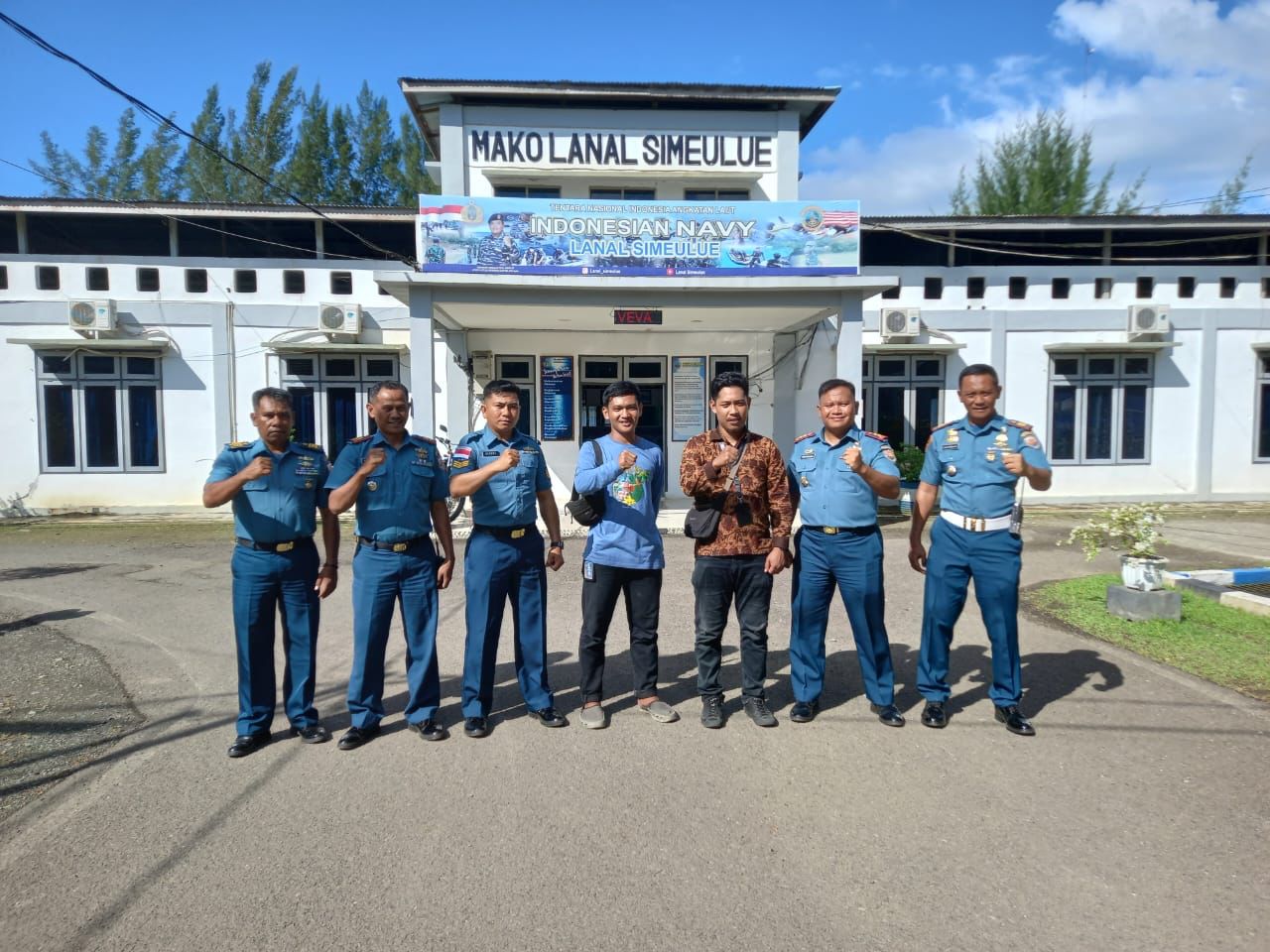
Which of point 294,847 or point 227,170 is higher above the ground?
point 227,170

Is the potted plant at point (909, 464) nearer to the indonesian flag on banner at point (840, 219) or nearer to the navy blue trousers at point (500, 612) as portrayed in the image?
the indonesian flag on banner at point (840, 219)

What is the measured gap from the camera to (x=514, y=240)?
10.2 m

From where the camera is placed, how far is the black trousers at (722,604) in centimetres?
412

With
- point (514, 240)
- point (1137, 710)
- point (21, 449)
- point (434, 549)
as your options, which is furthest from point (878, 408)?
point (21, 449)

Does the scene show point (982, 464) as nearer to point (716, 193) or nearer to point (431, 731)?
point (431, 731)

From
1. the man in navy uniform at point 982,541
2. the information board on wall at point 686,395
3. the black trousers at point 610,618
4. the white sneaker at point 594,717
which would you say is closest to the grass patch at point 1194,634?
the man in navy uniform at point 982,541

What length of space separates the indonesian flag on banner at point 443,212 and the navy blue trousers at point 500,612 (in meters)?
7.13

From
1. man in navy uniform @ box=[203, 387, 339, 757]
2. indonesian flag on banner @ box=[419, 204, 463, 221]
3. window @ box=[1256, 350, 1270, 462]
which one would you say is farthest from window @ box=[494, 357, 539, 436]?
window @ box=[1256, 350, 1270, 462]

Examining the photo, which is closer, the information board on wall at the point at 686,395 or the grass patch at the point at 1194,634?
the grass patch at the point at 1194,634

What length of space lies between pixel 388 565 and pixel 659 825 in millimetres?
1864

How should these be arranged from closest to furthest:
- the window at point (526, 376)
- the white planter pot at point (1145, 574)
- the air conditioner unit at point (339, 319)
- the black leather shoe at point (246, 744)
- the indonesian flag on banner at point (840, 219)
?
1. the black leather shoe at point (246, 744)
2. the white planter pot at point (1145, 574)
3. the indonesian flag on banner at point (840, 219)
4. the air conditioner unit at point (339, 319)
5. the window at point (526, 376)

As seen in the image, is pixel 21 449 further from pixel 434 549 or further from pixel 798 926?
pixel 798 926

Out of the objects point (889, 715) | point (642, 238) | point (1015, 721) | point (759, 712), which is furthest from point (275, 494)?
point (642, 238)

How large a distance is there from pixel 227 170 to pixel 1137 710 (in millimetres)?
33406
